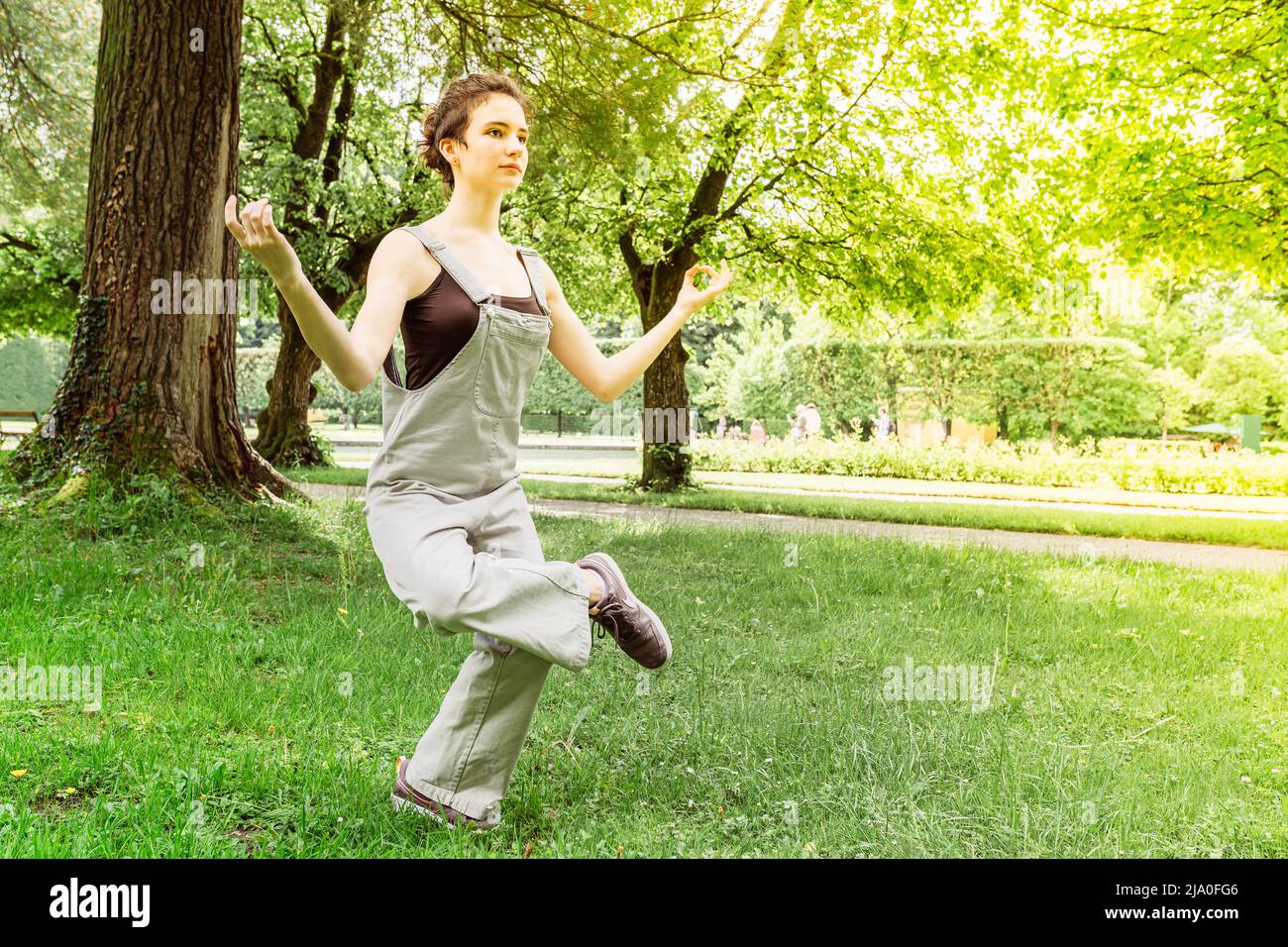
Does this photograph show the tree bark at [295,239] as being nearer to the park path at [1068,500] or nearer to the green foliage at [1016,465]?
the park path at [1068,500]

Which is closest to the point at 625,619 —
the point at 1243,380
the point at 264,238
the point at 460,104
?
the point at 264,238

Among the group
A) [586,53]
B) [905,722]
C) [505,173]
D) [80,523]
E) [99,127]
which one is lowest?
[905,722]

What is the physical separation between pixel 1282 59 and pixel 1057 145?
3.44 meters

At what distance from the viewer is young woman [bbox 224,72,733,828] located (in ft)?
8.44

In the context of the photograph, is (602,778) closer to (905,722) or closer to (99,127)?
(905,722)

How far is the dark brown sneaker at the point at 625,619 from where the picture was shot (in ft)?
9.20

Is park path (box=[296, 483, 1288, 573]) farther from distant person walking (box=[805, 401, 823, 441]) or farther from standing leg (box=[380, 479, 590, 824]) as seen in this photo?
distant person walking (box=[805, 401, 823, 441])

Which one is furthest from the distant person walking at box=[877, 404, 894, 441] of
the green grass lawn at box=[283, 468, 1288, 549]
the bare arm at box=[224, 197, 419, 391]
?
the bare arm at box=[224, 197, 419, 391]

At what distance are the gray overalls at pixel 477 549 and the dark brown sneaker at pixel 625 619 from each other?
11 centimetres

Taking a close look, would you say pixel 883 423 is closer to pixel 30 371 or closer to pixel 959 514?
pixel 959 514

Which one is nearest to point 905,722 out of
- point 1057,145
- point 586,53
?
point 586,53

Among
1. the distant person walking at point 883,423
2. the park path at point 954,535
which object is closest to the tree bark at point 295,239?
the park path at point 954,535

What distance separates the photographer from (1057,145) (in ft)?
41.3

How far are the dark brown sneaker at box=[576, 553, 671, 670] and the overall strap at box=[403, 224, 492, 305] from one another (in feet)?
2.62
